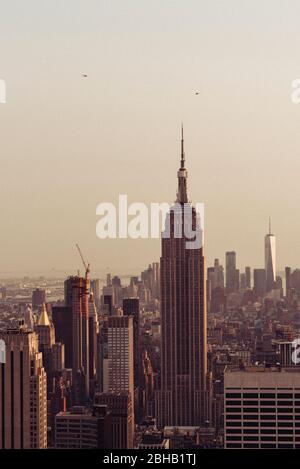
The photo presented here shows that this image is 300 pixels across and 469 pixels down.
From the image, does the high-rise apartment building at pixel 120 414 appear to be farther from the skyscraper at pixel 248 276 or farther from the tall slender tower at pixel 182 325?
the skyscraper at pixel 248 276

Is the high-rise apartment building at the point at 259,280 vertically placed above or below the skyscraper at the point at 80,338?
above

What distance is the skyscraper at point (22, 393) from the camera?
22.8ft

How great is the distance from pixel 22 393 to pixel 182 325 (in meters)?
5.66

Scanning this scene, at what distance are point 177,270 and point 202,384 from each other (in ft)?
7.55

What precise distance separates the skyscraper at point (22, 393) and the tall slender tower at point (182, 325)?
7.70 feet

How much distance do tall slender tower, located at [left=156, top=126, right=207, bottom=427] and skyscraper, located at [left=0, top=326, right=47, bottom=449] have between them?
7.70ft

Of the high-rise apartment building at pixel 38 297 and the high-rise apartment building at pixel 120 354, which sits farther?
the high-rise apartment building at pixel 120 354

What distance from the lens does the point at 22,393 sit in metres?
7.37

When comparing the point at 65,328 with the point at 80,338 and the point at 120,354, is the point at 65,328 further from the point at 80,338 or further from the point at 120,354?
the point at 120,354

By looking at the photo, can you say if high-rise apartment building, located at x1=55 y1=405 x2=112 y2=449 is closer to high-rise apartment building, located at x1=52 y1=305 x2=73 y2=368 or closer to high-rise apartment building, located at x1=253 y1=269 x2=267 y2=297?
high-rise apartment building, located at x1=52 y1=305 x2=73 y2=368

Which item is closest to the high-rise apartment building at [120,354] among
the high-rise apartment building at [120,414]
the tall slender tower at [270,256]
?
the high-rise apartment building at [120,414]

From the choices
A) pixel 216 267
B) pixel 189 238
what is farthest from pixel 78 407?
pixel 189 238

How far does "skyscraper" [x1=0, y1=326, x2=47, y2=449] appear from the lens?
696 cm

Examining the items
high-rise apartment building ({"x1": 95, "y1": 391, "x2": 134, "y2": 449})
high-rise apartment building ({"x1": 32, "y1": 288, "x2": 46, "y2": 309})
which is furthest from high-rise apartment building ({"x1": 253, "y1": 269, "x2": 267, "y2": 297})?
high-rise apartment building ({"x1": 32, "y1": 288, "x2": 46, "y2": 309})
